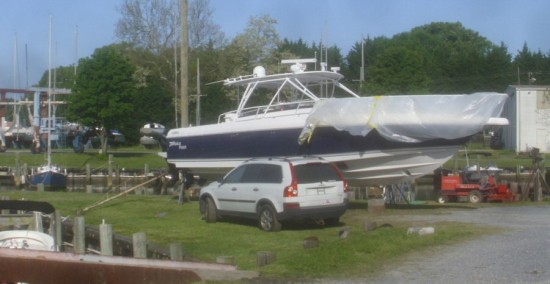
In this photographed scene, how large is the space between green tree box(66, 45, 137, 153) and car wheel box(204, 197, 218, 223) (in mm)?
41014

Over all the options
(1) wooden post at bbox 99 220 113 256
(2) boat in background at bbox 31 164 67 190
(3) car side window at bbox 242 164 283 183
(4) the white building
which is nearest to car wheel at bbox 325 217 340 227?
(3) car side window at bbox 242 164 283 183

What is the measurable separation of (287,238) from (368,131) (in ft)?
16.0

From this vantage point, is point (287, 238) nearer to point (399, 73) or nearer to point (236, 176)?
point (236, 176)

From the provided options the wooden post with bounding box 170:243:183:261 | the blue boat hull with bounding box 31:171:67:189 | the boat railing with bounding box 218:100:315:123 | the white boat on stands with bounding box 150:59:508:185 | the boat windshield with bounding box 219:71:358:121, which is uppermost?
the boat windshield with bounding box 219:71:358:121

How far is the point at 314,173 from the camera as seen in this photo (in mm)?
20359

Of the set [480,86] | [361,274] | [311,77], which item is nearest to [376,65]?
[480,86]

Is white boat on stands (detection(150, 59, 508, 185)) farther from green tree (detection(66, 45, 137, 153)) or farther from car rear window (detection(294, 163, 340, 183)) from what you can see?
green tree (detection(66, 45, 137, 153))

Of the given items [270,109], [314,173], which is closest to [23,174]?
[270,109]

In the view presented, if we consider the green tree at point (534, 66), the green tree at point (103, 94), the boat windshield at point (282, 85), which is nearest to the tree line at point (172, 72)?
the green tree at point (103, 94)

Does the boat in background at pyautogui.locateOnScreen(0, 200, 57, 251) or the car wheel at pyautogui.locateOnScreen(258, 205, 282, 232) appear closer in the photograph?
the boat in background at pyautogui.locateOnScreen(0, 200, 57, 251)

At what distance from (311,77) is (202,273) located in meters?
14.2

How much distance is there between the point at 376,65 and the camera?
70750mm

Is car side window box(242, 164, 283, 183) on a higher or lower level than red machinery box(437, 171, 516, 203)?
higher

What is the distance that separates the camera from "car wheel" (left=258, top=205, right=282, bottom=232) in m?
20.3
